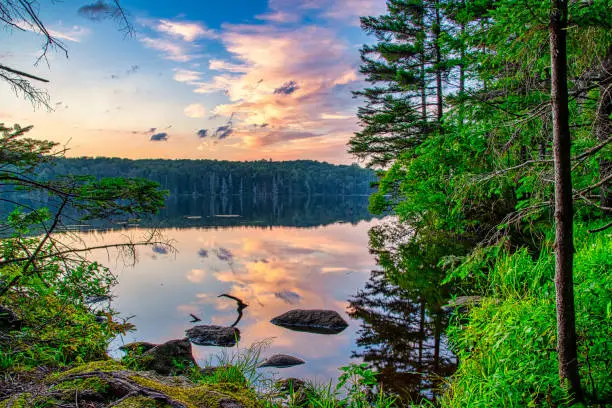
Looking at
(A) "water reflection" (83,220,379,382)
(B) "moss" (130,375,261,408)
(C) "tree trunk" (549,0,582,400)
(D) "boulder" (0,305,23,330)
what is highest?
(C) "tree trunk" (549,0,582,400)

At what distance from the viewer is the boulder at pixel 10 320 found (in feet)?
17.0

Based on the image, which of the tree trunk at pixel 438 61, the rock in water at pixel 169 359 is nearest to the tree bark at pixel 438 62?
the tree trunk at pixel 438 61

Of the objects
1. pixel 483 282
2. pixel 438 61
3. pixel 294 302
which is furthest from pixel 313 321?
pixel 438 61

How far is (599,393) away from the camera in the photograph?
12.0 feet

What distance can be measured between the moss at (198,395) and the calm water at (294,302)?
1722 mm

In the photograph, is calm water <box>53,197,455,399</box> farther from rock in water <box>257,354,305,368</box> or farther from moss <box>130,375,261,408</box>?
moss <box>130,375,261,408</box>

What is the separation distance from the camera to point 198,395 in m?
3.58

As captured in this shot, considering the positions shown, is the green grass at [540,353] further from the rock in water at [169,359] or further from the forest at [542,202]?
the rock in water at [169,359]

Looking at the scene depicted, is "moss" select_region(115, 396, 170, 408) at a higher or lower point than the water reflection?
higher

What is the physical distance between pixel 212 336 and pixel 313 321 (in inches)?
116

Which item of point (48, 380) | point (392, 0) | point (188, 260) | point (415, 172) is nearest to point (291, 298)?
point (415, 172)

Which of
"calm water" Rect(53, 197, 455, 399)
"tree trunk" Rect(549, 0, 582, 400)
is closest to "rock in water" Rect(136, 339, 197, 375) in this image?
"calm water" Rect(53, 197, 455, 399)

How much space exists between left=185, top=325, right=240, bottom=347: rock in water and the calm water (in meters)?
0.34

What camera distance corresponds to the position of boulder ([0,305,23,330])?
520cm
